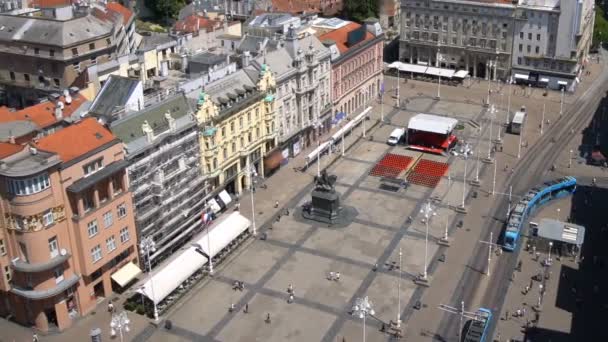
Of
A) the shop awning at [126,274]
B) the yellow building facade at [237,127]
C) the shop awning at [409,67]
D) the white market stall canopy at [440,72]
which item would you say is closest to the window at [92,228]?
the shop awning at [126,274]

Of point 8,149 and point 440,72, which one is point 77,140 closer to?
point 8,149

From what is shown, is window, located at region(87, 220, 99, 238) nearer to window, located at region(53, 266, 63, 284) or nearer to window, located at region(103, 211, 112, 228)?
window, located at region(103, 211, 112, 228)

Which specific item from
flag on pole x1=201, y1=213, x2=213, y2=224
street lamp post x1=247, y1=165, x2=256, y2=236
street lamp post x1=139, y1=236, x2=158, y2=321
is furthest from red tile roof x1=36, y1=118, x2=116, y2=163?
street lamp post x1=247, y1=165, x2=256, y2=236

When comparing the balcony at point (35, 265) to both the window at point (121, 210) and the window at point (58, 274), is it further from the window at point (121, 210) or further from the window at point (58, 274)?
the window at point (121, 210)

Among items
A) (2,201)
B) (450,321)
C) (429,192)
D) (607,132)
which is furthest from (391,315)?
(607,132)

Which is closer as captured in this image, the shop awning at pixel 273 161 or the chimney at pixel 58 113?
the chimney at pixel 58 113

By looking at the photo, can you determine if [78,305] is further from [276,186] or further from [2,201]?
[276,186]
